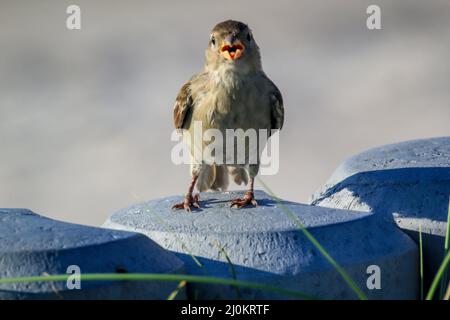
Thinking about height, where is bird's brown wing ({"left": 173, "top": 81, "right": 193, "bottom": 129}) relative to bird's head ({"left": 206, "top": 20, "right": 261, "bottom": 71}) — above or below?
below

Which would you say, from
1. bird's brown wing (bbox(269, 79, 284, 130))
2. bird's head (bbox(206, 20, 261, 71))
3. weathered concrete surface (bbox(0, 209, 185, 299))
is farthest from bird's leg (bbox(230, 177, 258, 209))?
weathered concrete surface (bbox(0, 209, 185, 299))

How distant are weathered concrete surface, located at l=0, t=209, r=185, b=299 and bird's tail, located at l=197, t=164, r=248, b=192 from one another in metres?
2.27

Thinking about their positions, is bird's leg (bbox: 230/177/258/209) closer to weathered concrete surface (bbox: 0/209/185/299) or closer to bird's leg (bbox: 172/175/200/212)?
bird's leg (bbox: 172/175/200/212)

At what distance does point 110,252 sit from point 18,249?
14.7 inches

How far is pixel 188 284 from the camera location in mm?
3297

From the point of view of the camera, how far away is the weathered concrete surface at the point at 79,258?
2.87m

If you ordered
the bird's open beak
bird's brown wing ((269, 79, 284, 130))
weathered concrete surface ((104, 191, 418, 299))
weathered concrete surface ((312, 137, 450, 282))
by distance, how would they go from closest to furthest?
weathered concrete surface ((104, 191, 418, 299)), weathered concrete surface ((312, 137, 450, 282)), the bird's open beak, bird's brown wing ((269, 79, 284, 130))

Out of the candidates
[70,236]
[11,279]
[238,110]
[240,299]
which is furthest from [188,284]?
[238,110]

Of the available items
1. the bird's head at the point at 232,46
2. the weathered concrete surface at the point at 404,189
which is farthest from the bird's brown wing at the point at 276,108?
the weathered concrete surface at the point at 404,189

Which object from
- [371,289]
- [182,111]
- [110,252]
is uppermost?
[182,111]

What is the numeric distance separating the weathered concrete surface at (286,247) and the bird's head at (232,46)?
113 centimetres

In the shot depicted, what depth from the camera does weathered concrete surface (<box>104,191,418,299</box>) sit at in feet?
11.0

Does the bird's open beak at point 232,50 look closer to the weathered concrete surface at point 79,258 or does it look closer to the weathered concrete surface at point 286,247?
the weathered concrete surface at point 286,247

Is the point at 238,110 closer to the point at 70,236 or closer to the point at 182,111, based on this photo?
the point at 182,111
